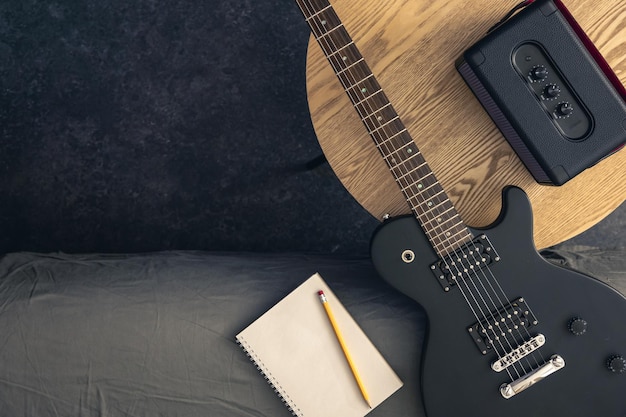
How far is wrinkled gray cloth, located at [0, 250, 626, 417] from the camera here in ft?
3.36

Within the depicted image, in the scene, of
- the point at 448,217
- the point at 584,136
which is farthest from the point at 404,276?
the point at 584,136

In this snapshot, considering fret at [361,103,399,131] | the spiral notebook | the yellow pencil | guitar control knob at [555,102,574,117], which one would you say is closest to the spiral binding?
the spiral notebook

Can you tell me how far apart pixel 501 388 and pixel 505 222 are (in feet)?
0.96

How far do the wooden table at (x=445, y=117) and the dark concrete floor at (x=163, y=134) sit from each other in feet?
1.46

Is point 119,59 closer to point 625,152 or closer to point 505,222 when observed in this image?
point 505,222

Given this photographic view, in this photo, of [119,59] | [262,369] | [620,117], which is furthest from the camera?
[119,59]

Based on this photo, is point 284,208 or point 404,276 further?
point 284,208

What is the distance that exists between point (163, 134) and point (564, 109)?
3.10 ft

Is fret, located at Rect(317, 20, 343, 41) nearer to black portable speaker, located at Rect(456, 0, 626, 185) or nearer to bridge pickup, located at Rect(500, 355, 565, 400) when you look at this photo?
black portable speaker, located at Rect(456, 0, 626, 185)

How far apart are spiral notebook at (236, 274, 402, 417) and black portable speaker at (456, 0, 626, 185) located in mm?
439

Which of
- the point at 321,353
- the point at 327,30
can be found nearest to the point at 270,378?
the point at 321,353

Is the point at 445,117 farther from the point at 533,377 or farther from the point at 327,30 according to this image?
the point at 533,377

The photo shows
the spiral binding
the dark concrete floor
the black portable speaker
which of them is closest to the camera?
the black portable speaker

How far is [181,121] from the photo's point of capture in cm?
147
